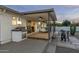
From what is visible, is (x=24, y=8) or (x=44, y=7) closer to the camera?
(x=44, y=7)

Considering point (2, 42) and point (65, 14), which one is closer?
point (2, 42)
